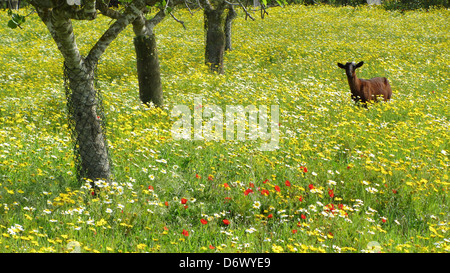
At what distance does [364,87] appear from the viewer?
12.4 meters

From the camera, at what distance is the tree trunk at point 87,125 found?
6.29 m

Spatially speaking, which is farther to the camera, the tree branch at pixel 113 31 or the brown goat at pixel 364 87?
the brown goat at pixel 364 87

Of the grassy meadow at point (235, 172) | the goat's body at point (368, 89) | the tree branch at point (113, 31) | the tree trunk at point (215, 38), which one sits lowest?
the grassy meadow at point (235, 172)

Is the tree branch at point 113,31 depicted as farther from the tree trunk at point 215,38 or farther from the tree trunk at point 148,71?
the tree trunk at point 215,38

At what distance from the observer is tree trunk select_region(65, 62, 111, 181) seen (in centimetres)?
629

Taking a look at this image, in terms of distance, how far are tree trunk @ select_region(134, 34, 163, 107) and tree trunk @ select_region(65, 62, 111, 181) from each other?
442 cm

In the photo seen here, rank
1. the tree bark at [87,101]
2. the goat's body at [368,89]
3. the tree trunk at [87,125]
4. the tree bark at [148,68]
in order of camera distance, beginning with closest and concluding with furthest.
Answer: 1. the tree bark at [87,101]
2. the tree trunk at [87,125]
3. the tree bark at [148,68]
4. the goat's body at [368,89]

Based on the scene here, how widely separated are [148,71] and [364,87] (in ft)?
20.0

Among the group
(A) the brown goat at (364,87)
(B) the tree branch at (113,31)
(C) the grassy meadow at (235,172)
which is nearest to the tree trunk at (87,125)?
(B) the tree branch at (113,31)

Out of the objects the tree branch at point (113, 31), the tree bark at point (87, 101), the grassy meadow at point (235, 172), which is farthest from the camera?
the tree branch at point (113, 31)

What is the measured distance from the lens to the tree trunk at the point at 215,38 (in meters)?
15.5

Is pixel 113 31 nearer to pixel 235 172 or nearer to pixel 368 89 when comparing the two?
pixel 235 172

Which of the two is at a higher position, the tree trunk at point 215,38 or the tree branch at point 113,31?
the tree trunk at point 215,38

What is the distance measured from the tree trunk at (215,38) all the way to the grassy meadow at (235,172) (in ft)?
2.84
